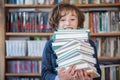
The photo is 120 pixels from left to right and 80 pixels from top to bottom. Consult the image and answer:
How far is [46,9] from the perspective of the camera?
110 inches

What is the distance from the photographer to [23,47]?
2.71 metres

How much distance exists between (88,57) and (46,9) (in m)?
1.81

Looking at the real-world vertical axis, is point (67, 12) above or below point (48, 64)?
above

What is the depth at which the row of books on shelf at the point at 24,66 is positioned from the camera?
2727 mm

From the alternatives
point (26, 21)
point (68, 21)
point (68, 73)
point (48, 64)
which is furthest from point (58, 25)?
point (26, 21)

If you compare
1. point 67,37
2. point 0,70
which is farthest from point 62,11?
point 0,70

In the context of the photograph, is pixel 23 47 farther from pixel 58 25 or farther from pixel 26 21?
pixel 58 25

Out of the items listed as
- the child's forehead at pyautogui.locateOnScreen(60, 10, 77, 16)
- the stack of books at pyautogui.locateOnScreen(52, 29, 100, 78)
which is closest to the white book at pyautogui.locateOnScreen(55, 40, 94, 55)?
the stack of books at pyautogui.locateOnScreen(52, 29, 100, 78)

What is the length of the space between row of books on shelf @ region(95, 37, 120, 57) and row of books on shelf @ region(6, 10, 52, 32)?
593 mm

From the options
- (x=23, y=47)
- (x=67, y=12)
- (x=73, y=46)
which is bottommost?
(x=23, y=47)

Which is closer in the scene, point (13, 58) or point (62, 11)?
point (62, 11)

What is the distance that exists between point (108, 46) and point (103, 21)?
0.92ft

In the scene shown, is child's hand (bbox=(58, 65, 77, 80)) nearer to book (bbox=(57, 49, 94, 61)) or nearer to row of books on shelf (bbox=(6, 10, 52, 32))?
book (bbox=(57, 49, 94, 61))

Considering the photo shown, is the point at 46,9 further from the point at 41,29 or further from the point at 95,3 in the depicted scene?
the point at 95,3
